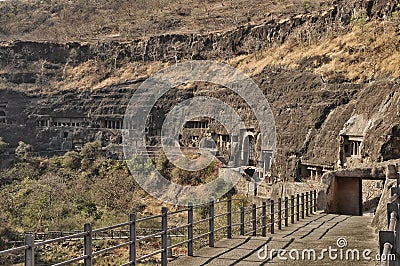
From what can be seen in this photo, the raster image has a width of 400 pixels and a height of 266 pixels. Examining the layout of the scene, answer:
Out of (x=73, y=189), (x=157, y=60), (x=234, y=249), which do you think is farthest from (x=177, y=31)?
(x=234, y=249)

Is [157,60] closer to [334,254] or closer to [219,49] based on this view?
[219,49]

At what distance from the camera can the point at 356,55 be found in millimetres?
47969

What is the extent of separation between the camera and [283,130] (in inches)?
1719

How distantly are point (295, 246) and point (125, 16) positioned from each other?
91.6 meters

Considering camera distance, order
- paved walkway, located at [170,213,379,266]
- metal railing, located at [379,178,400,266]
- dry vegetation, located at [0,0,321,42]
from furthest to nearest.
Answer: dry vegetation, located at [0,0,321,42] → paved walkway, located at [170,213,379,266] → metal railing, located at [379,178,400,266]

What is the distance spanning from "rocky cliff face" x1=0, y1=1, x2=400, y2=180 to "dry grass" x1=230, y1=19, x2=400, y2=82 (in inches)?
42.6

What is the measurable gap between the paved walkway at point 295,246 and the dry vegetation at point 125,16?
66.5 meters


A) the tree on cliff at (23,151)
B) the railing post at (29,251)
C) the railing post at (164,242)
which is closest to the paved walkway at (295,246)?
the railing post at (164,242)

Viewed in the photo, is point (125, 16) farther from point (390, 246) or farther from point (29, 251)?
point (390, 246)

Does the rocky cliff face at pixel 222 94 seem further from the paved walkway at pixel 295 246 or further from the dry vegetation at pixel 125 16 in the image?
the paved walkway at pixel 295 246

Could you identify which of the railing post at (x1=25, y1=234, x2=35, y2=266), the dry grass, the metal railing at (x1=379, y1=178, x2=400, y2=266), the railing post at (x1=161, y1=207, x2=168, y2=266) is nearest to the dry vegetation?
the dry grass

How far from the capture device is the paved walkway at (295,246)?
1009 centimetres

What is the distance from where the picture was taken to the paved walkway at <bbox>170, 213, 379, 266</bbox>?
33.1 feet

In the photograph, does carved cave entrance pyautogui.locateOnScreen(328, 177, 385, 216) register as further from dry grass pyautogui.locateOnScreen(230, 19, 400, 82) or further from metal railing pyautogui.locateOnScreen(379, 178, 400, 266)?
metal railing pyautogui.locateOnScreen(379, 178, 400, 266)
